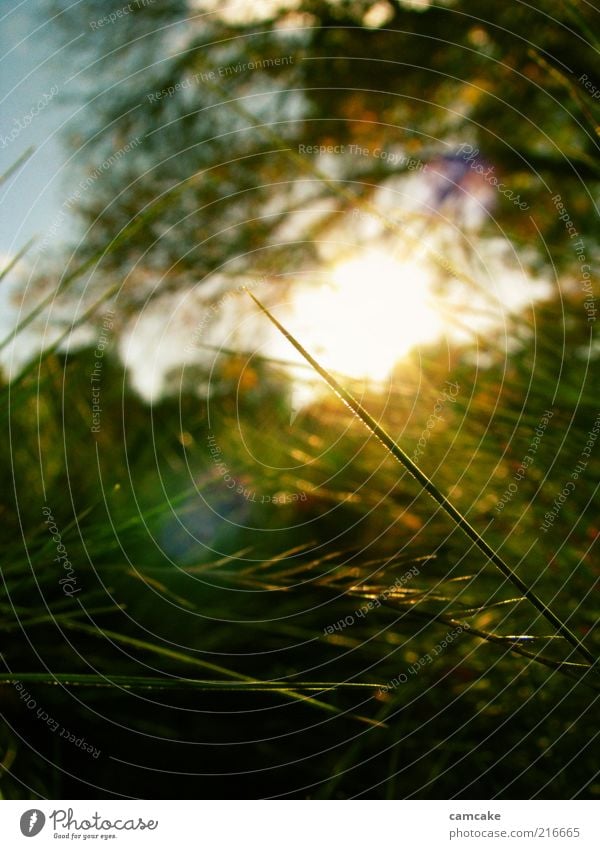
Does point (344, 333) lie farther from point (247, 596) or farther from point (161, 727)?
point (161, 727)

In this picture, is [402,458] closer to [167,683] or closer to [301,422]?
[167,683]
